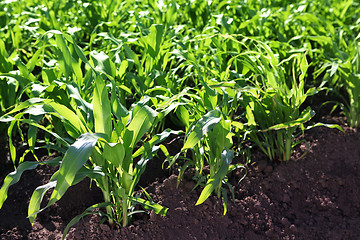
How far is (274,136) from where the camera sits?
223cm

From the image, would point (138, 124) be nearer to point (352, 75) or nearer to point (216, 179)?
point (216, 179)

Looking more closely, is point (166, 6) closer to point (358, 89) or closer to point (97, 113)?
point (358, 89)

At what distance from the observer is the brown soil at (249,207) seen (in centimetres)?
188

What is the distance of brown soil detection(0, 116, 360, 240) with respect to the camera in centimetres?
188

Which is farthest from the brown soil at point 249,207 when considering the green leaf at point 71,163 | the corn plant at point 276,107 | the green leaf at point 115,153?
the green leaf at point 71,163

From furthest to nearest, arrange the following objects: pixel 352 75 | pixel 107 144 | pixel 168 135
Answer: pixel 352 75, pixel 168 135, pixel 107 144

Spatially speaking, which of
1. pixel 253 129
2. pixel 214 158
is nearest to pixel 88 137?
pixel 214 158

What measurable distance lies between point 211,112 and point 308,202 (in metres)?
0.74

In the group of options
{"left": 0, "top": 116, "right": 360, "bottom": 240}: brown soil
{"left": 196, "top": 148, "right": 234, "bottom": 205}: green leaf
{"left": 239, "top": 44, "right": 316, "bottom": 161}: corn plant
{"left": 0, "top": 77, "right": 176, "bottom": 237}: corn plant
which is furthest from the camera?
{"left": 239, "top": 44, "right": 316, "bottom": 161}: corn plant

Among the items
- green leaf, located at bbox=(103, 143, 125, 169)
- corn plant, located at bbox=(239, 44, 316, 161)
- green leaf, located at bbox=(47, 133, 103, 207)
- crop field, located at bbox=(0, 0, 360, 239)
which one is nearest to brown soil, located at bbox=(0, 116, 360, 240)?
crop field, located at bbox=(0, 0, 360, 239)

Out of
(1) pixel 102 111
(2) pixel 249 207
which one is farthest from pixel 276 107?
(1) pixel 102 111

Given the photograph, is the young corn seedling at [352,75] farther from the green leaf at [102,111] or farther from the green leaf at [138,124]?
the green leaf at [102,111]

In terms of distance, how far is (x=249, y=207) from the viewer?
2018mm

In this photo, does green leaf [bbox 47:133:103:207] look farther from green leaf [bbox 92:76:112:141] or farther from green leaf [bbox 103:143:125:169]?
green leaf [bbox 92:76:112:141]
